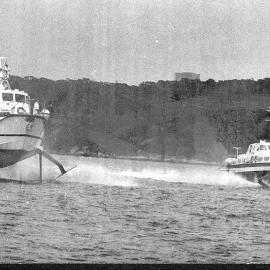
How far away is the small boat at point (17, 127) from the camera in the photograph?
42188mm

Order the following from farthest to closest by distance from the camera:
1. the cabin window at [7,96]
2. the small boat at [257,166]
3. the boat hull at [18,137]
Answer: the small boat at [257,166] → the cabin window at [7,96] → the boat hull at [18,137]

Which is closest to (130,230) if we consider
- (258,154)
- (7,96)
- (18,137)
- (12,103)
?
(18,137)

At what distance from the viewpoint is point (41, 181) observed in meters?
48.4

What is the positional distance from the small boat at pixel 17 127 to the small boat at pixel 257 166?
16.2 metres

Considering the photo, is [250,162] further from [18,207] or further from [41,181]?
[18,207]

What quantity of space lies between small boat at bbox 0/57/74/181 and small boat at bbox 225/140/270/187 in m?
16.2

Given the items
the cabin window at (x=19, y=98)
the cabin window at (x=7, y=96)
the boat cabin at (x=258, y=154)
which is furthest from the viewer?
the boat cabin at (x=258, y=154)

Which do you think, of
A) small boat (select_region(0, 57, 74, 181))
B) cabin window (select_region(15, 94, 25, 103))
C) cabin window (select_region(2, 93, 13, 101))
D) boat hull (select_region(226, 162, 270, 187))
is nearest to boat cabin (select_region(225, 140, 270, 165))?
boat hull (select_region(226, 162, 270, 187))

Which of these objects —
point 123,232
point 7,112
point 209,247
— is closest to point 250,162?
point 7,112

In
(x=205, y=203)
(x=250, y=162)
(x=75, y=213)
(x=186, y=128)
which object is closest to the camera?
(x=75, y=213)

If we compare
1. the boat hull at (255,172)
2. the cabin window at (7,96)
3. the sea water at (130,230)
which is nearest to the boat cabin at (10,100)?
the cabin window at (7,96)

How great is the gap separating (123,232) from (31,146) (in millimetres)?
25071

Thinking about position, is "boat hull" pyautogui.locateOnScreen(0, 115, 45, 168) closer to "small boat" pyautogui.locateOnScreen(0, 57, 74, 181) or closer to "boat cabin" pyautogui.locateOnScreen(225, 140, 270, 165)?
"small boat" pyautogui.locateOnScreen(0, 57, 74, 181)

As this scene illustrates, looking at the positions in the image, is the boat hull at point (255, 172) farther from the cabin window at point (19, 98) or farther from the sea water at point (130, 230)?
the cabin window at point (19, 98)
